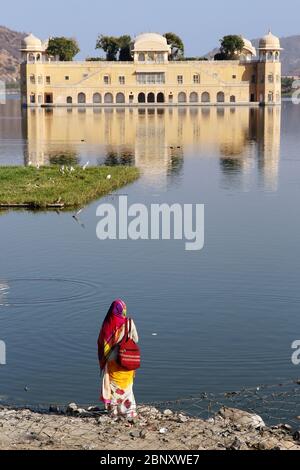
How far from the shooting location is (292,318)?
11055mm

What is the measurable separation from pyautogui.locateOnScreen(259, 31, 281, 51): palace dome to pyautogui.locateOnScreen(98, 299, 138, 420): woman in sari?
69953 mm

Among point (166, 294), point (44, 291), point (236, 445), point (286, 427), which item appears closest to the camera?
point (236, 445)

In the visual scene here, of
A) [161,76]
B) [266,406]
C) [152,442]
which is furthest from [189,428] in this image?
[161,76]

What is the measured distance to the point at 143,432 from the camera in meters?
7.03

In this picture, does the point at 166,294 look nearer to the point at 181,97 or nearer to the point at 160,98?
the point at 181,97

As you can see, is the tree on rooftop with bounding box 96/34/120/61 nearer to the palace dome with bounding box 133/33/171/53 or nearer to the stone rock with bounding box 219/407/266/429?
the palace dome with bounding box 133/33/171/53

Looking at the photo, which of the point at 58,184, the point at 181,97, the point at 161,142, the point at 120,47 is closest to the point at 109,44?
the point at 120,47

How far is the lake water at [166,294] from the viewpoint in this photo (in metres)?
9.22

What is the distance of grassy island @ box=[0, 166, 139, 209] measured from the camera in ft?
64.0

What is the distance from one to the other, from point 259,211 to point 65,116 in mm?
42639

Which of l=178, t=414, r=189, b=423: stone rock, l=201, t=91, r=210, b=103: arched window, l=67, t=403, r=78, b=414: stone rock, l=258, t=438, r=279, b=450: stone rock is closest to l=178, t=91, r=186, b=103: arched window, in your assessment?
l=201, t=91, r=210, b=103: arched window

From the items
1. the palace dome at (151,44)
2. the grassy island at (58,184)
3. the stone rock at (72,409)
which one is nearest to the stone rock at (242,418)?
the stone rock at (72,409)

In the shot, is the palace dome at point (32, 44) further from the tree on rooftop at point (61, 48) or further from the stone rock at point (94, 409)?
the stone rock at point (94, 409)

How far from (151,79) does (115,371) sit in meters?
70.0
